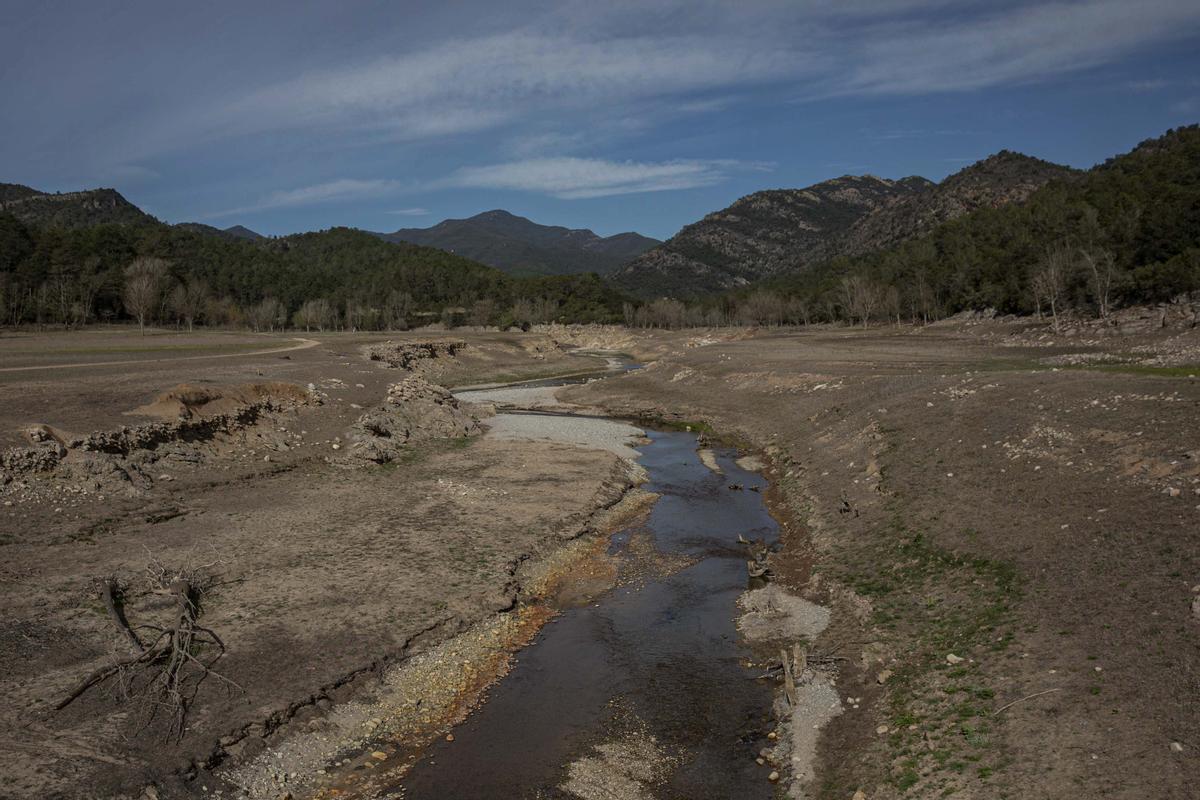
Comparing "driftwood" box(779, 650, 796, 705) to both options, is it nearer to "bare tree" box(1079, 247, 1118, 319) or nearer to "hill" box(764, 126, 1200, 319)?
"bare tree" box(1079, 247, 1118, 319)

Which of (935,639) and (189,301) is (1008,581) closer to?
(935,639)

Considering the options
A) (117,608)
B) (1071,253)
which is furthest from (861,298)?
(117,608)

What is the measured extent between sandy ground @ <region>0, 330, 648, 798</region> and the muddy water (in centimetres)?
269

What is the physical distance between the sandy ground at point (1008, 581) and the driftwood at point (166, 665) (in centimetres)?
1148

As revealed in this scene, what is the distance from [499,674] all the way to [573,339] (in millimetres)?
165061

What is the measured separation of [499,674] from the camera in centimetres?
1602

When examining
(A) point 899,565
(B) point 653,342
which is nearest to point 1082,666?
(A) point 899,565

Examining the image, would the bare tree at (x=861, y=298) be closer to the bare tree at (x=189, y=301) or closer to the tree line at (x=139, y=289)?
the tree line at (x=139, y=289)

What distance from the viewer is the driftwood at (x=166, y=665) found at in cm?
1268

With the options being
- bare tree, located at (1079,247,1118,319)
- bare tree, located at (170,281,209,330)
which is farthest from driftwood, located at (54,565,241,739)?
bare tree, located at (170,281,209,330)

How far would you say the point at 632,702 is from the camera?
14.8 metres

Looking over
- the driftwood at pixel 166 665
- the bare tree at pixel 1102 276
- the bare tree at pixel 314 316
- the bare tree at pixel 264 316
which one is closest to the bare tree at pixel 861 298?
the bare tree at pixel 1102 276

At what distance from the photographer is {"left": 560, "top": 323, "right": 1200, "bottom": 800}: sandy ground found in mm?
10695

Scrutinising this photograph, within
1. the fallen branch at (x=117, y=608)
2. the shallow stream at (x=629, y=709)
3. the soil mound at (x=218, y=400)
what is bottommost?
the shallow stream at (x=629, y=709)
